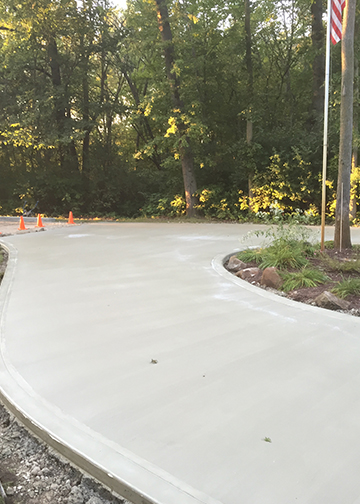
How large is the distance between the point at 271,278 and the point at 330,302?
120 cm

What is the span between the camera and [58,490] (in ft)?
7.41

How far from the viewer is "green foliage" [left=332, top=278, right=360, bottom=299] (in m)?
5.30

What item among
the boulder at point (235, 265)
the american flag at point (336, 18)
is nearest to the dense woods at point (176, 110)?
the american flag at point (336, 18)

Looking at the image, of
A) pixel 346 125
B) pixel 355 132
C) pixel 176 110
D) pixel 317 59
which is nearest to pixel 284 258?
pixel 346 125

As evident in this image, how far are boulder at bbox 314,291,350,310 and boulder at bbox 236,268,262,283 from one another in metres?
1.36

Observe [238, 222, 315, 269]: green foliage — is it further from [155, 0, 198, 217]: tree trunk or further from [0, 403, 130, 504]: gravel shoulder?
[155, 0, 198, 217]: tree trunk

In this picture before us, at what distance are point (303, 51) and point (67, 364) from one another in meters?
18.5

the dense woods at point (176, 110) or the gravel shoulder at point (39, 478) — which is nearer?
the gravel shoulder at point (39, 478)

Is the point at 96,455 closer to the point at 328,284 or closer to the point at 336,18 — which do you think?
the point at 328,284

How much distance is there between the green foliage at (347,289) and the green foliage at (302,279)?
1.22ft

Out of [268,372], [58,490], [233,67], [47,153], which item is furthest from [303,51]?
[58,490]

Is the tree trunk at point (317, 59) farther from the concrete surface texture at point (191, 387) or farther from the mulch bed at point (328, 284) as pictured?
the concrete surface texture at point (191, 387)

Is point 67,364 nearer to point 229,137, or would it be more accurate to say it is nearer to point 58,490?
point 58,490

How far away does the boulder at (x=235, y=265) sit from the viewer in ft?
23.5
